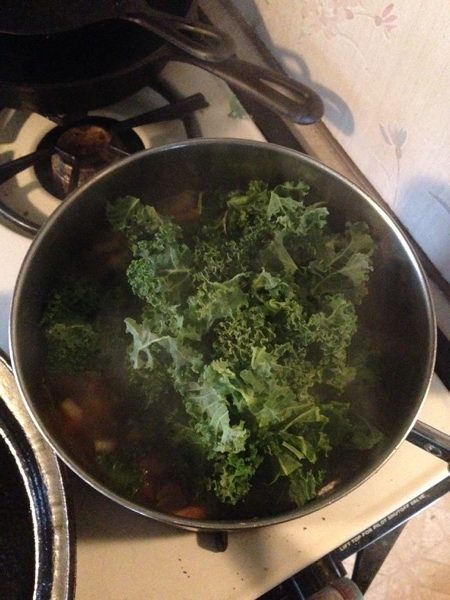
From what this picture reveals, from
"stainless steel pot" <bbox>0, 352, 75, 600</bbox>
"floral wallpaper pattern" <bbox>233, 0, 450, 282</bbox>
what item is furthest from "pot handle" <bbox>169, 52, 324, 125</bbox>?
"stainless steel pot" <bbox>0, 352, 75, 600</bbox>

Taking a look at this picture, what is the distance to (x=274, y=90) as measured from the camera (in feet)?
2.18

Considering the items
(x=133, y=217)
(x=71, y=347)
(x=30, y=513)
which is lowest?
(x=30, y=513)

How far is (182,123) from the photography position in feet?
2.85

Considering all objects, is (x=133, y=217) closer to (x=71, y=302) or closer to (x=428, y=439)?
(x=71, y=302)

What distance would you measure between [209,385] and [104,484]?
14 cm

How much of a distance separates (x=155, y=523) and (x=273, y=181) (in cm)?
40

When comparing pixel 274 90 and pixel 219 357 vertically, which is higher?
pixel 274 90

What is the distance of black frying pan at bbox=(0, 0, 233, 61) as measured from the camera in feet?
2.13

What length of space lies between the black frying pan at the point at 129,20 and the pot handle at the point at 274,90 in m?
0.02

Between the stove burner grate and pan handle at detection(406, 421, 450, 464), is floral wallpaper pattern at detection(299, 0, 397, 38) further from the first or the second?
pan handle at detection(406, 421, 450, 464)

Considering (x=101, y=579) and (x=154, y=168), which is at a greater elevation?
(x=154, y=168)

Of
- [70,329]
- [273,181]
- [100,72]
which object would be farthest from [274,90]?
[70,329]

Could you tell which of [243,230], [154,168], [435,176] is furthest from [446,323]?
Result: [154,168]

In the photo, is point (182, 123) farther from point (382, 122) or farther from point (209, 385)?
point (209, 385)
